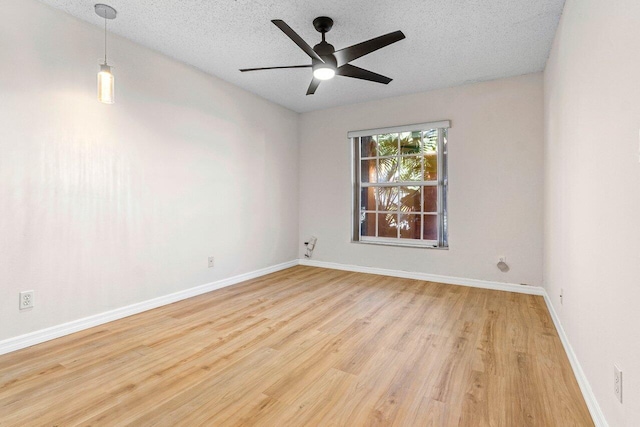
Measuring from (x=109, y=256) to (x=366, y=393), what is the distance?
97.5 inches

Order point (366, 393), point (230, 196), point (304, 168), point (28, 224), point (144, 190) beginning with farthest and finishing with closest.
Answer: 1. point (304, 168)
2. point (230, 196)
3. point (144, 190)
4. point (28, 224)
5. point (366, 393)

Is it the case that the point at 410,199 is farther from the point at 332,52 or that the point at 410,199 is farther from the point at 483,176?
the point at 332,52

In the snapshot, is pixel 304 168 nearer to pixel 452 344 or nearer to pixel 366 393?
pixel 452 344

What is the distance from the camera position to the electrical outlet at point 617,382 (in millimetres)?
1215

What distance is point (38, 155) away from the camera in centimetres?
232

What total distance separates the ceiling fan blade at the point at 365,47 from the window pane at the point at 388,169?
2.22 meters

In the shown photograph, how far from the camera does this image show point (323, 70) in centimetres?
262

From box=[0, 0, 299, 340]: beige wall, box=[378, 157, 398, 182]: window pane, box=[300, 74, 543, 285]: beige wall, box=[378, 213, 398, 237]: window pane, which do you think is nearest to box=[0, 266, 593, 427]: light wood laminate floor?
box=[0, 0, 299, 340]: beige wall

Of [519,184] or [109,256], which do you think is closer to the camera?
[109,256]

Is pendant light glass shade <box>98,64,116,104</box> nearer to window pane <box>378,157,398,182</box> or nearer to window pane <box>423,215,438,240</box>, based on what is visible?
window pane <box>378,157,398,182</box>

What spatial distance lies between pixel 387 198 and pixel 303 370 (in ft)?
10.4

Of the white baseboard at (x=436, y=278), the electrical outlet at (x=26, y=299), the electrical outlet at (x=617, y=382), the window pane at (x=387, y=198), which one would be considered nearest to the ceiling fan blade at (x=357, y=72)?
the window pane at (x=387, y=198)

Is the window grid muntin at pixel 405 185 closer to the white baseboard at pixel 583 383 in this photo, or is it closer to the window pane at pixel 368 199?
the window pane at pixel 368 199

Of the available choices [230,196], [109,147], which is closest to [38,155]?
[109,147]
